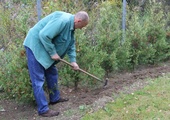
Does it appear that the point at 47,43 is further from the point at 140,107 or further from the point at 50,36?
the point at 140,107

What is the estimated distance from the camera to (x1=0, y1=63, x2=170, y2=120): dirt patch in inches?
196

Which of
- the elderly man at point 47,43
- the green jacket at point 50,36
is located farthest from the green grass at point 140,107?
the green jacket at point 50,36

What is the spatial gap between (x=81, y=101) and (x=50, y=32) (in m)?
1.56

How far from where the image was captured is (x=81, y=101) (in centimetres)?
536

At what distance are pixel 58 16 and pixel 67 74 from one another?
1427mm

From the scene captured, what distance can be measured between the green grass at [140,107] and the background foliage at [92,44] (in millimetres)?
910

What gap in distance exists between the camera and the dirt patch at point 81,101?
196 inches

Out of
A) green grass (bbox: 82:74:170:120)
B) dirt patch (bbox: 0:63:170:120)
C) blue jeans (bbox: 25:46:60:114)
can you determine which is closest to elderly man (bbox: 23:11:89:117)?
blue jeans (bbox: 25:46:60:114)

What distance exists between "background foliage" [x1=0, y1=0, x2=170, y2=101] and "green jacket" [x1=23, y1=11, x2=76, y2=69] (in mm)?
459

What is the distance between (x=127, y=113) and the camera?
4.88m

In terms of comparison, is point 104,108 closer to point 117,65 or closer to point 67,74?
point 67,74

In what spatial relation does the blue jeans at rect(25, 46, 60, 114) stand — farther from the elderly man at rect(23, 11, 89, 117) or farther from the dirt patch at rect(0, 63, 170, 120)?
the dirt patch at rect(0, 63, 170, 120)

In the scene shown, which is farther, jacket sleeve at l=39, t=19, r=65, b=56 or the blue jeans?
the blue jeans

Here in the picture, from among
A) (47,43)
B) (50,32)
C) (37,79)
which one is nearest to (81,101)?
(37,79)
